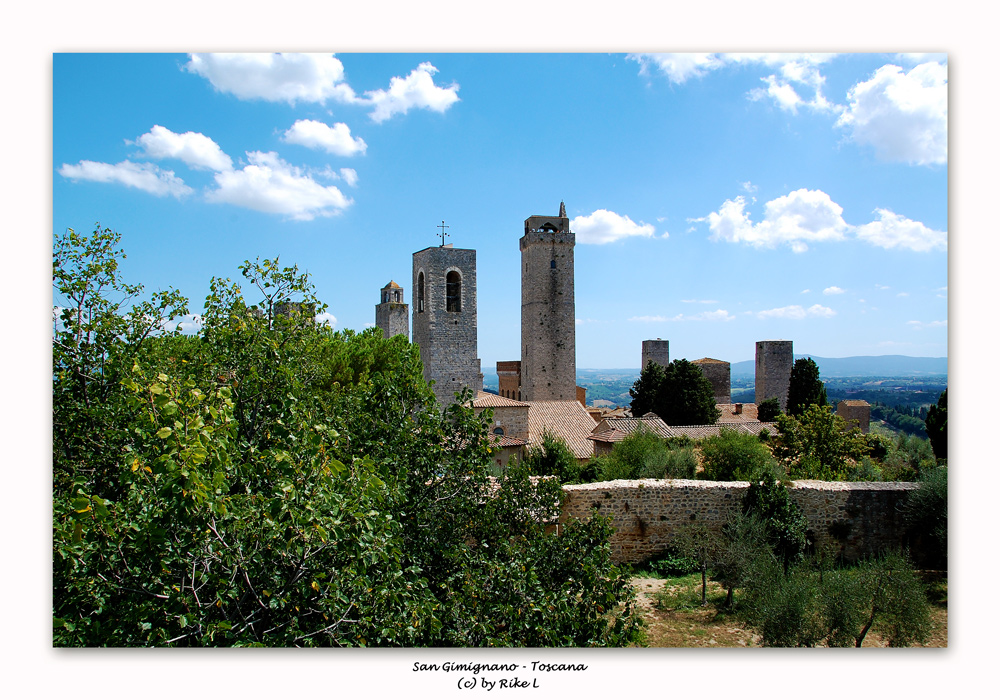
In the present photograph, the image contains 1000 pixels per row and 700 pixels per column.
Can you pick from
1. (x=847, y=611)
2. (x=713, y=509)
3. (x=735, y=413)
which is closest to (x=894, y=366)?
(x=847, y=611)

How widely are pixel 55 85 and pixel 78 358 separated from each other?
2.13m

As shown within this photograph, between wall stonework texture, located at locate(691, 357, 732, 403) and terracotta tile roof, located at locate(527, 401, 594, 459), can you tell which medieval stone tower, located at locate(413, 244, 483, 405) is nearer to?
terracotta tile roof, located at locate(527, 401, 594, 459)

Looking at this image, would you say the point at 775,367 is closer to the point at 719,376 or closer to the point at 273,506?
the point at 719,376

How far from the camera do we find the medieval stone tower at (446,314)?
16.5 m

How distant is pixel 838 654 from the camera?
4395mm

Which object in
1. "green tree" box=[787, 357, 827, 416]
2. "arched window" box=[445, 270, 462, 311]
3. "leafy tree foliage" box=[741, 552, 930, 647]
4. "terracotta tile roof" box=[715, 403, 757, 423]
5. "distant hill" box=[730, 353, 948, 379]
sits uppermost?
"arched window" box=[445, 270, 462, 311]

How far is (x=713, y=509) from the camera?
28.2 ft

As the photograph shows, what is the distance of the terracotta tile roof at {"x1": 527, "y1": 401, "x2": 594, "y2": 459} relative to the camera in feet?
59.6

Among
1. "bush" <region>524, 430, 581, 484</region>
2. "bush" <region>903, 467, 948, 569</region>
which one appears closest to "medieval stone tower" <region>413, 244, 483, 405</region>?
"bush" <region>524, 430, 581, 484</region>

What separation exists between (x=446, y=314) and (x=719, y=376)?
23085mm

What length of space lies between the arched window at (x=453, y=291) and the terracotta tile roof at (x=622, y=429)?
238 inches

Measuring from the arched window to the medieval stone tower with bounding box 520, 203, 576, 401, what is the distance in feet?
39.6

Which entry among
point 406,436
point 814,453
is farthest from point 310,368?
point 814,453

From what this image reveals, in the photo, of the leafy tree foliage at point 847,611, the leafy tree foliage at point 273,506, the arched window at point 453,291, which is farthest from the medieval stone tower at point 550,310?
the leafy tree foliage at point 273,506
